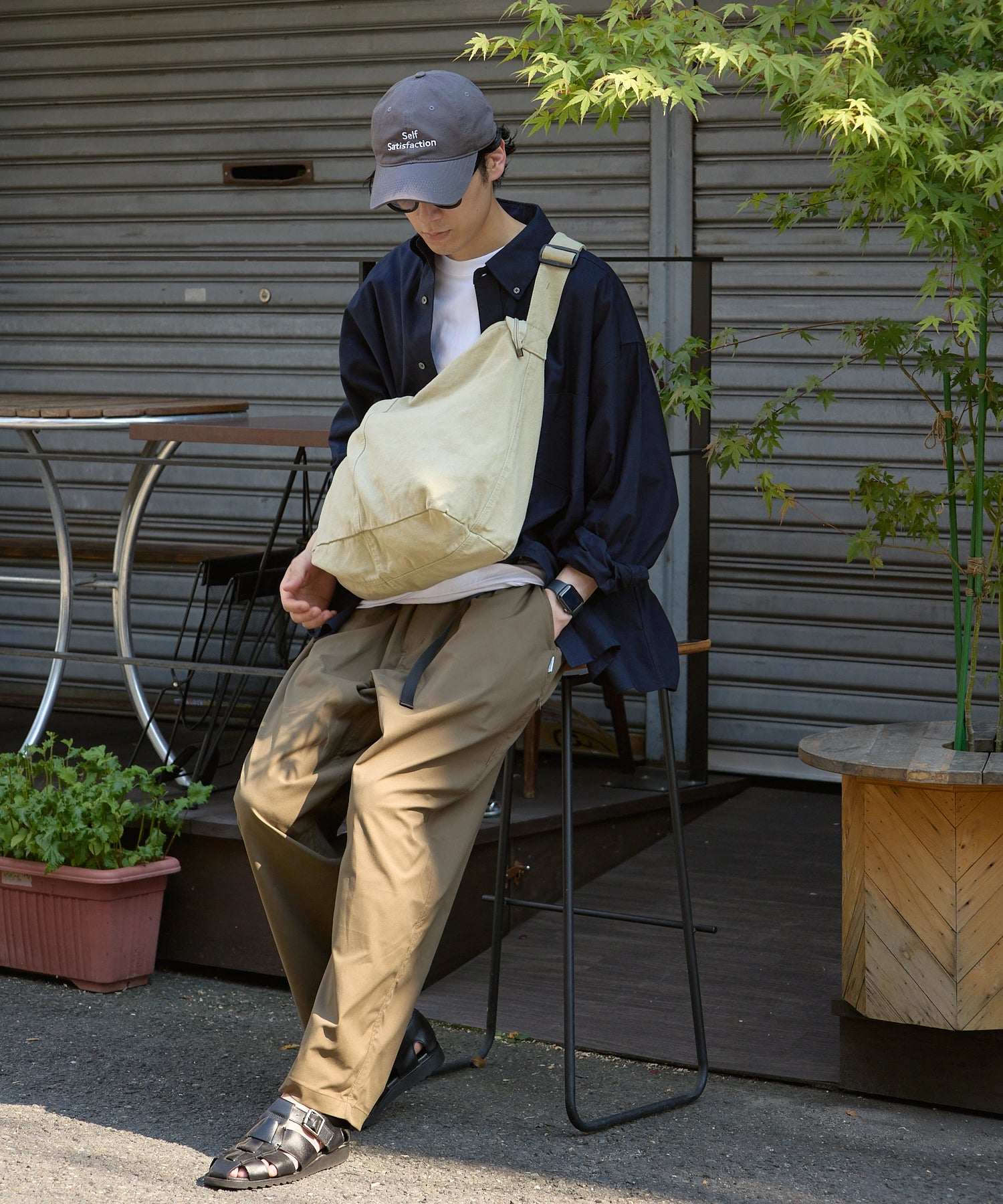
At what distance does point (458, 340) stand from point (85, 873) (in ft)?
5.71

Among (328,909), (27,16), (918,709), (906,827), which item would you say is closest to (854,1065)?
(906,827)

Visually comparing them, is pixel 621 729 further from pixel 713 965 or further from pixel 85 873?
pixel 85 873

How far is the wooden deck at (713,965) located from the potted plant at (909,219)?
0.42 metres

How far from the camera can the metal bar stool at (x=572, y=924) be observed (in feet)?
9.50

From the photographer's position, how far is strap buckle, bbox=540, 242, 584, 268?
2.85 m

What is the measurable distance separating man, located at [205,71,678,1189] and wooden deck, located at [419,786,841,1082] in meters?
0.64

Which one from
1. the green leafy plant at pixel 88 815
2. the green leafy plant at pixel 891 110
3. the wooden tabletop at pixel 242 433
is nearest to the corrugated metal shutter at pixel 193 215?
the wooden tabletop at pixel 242 433

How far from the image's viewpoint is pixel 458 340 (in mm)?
2951

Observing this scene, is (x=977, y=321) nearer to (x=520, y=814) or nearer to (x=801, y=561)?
(x=520, y=814)

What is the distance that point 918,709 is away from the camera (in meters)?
5.17

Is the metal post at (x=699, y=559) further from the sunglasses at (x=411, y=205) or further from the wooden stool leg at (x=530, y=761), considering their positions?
the sunglasses at (x=411, y=205)

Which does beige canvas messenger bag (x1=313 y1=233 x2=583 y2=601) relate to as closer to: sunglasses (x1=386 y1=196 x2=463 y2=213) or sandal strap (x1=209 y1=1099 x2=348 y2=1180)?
sunglasses (x1=386 y1=196 x2=463 y2=213)

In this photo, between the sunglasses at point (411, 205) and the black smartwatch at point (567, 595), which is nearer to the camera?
the sunglasses at point (411, 205)

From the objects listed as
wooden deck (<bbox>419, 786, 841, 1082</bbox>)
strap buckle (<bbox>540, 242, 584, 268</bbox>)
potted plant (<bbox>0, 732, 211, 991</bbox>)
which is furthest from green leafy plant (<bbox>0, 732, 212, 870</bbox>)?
strap buckle (<bbox>540, 242, 584, 268</bbox>)
